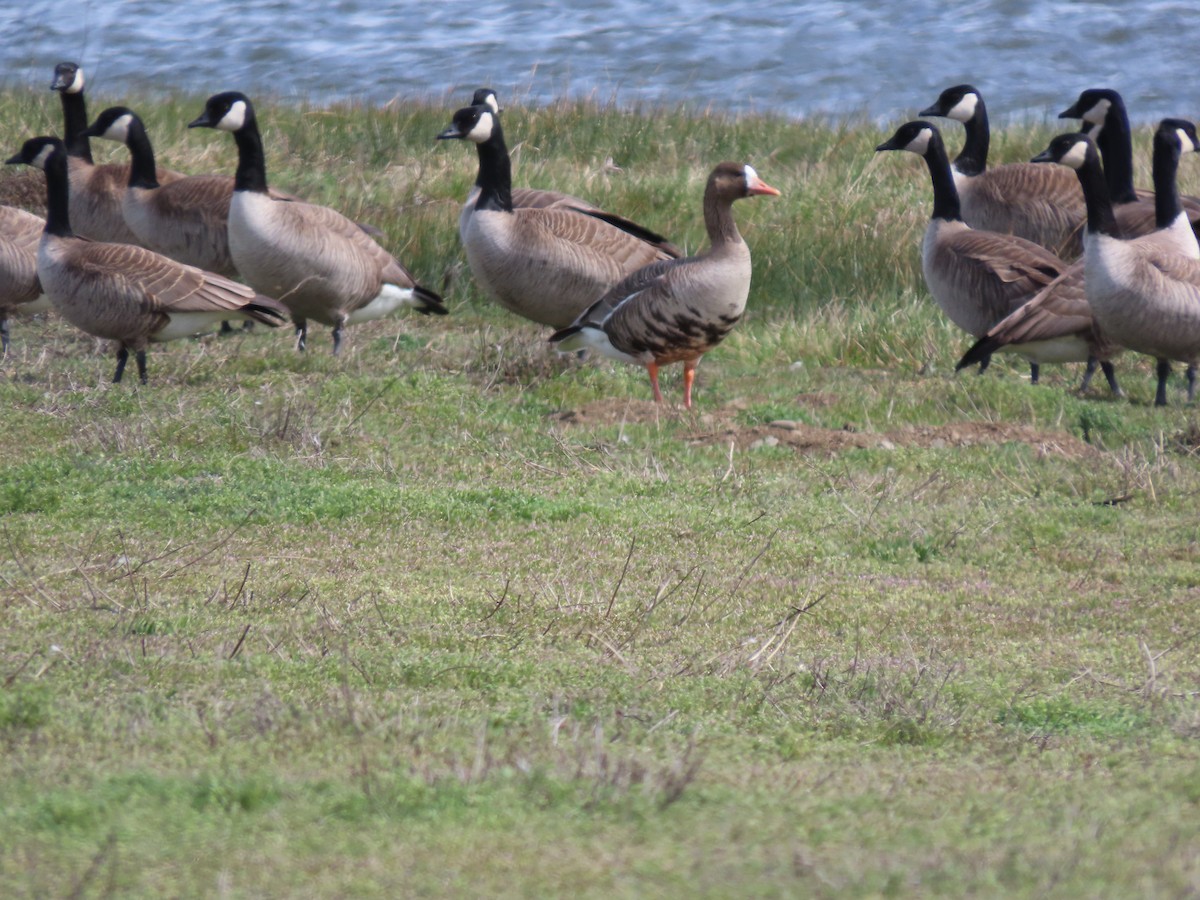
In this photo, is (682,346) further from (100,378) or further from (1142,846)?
(1142,846)

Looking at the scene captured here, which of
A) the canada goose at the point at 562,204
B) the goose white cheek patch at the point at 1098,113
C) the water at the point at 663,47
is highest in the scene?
the goose white cheek patch at the point at 1098,113

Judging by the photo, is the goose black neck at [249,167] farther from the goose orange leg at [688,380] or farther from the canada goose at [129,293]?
the goose orange leg at [688,380]

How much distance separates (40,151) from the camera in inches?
496

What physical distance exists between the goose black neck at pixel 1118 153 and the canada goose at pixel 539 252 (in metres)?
4.12

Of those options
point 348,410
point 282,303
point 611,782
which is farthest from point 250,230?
point 611,782

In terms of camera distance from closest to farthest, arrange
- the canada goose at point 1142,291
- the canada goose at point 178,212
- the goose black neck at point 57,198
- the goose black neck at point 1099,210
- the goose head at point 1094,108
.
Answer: the canada goose at point 1142,291, the goose black neck at point 1099,210, the goose black neck at point 57,198, the canada goose at point 178,212, the goose head at point 1094,108

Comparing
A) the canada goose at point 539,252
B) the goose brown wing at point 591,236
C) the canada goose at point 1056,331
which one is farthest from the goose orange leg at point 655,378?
the canada goose at point 1056,331

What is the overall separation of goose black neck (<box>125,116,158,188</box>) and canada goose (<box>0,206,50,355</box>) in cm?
127

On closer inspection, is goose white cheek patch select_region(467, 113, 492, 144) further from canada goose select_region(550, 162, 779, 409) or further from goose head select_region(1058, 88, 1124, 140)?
goose head select_region(1058, 88, 1124, 140)

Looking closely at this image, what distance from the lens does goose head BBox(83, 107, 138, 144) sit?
1344 cm

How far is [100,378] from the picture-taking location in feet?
32.7

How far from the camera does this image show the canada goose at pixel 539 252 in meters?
12.2

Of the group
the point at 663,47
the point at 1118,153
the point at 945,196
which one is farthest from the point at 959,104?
the point at 663,47

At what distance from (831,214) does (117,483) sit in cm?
922
